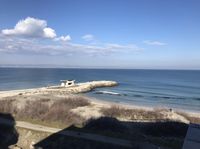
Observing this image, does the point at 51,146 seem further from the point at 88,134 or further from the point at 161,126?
the point at 161,126

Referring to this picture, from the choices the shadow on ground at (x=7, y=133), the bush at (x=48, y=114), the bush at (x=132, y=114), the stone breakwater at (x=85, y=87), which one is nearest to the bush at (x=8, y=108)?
the bush at (x=48, y=114)

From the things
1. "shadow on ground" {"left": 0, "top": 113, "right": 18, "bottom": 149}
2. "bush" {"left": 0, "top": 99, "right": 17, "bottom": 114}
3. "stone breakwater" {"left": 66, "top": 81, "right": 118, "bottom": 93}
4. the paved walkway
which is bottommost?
"stone breakwater" {"left": 66, "top": 81, "right": 118, "bottom": 93}

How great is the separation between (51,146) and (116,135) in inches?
158

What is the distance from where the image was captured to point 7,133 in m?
18.5

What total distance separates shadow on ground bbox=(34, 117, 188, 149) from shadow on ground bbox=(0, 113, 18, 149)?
6.45 ft

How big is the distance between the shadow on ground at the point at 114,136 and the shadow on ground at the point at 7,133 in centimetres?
197

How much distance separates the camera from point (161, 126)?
818 inches

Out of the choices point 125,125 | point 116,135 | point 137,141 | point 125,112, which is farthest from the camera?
point 125,112

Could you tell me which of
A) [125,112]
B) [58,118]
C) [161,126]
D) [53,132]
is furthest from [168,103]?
[53,132]

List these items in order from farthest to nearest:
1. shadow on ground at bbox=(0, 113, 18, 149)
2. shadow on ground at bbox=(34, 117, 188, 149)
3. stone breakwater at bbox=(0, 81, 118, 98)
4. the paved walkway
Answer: stone breakwater at bbox=(0, 81, 118, 98) → shadow on ground at bbox=(0, 113, 18, 149) → shadow on ground at bbox=(34, 117, 188, 149) → the paved walkway

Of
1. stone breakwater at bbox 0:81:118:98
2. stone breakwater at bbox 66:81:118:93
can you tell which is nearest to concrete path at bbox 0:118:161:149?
stone breakwater at bbox 0:81:118:98

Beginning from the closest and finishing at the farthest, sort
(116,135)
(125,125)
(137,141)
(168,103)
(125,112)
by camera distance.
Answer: (137,141) < (116,135) < (125,125) < (125,112) < (168,103)

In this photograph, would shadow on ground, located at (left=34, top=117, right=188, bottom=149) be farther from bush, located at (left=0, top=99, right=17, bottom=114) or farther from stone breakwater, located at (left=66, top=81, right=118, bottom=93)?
stone breakwater, located at (left=66, top=81, right=118, bottom=93)

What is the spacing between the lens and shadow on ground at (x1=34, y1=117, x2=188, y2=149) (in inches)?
641
